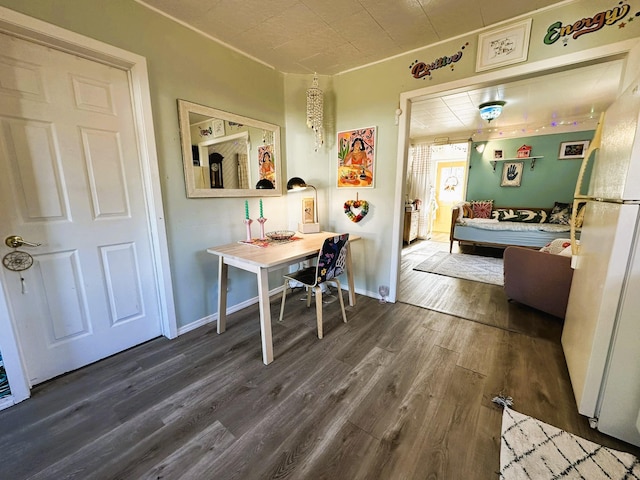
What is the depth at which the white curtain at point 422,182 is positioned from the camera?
19.6 ft

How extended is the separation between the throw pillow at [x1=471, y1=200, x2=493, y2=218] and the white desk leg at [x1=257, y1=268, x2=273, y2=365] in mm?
5126

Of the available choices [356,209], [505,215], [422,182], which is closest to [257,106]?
[356,209]

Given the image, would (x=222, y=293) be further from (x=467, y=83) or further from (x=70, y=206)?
(x=467, y=83)

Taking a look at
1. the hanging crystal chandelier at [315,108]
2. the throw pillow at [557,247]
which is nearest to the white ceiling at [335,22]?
the hanging crystal chandelier at [315,108]

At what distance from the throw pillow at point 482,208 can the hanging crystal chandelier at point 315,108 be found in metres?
4.15

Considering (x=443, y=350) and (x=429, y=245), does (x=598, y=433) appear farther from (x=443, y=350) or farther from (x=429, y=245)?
(x=429, y=245)

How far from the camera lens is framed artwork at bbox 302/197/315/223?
2.95 m

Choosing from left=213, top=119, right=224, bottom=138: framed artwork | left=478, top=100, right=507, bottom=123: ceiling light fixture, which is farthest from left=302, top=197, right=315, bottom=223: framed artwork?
left=478, top=100, right=507, bottom=123: ceiling light fixture

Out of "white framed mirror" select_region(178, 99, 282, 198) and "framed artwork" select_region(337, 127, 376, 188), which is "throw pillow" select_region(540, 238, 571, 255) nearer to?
"framed artwork" select_region(337, 127, 376, 188)

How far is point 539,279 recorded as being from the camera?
242cm

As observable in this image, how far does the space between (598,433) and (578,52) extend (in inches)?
89.4

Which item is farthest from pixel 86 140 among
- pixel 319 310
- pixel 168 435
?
pixel 319 310

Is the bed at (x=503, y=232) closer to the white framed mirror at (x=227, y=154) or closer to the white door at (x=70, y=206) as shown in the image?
the white framed mirror at (x=227, y=154)

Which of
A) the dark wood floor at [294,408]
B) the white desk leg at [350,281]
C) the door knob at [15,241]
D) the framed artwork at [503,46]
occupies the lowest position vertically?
the dark wood floor at [294,408]
